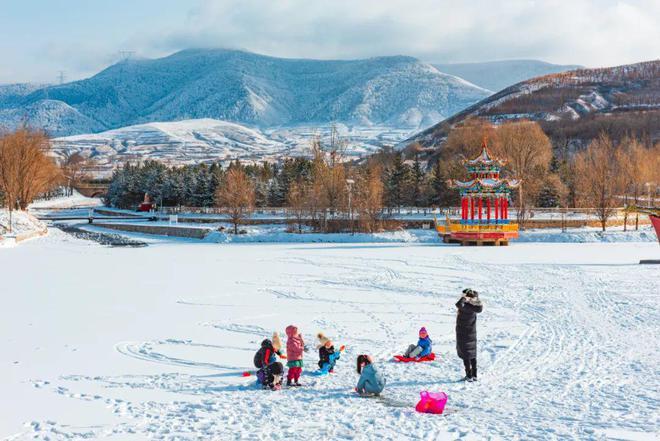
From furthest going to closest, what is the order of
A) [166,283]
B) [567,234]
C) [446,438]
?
1. [567,234]
2. [166,283]
3. [446,438]

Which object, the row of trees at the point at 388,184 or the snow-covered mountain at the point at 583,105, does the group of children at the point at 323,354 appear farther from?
the snow-covered mountain at the point at 583,105

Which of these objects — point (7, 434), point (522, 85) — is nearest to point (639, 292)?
point (7, 434)

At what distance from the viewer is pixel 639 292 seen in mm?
19344

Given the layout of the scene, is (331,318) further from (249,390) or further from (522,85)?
(522,85)

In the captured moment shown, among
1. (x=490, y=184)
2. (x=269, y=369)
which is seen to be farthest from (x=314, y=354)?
(x=490, y=184)

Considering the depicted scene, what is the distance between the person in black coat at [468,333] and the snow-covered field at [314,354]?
0.96 feet

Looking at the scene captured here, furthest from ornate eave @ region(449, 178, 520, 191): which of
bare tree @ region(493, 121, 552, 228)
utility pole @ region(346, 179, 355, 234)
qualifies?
utility pole @ region(346, 179, 355, 234)

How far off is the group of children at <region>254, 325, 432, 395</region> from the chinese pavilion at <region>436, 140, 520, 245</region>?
29.5 m

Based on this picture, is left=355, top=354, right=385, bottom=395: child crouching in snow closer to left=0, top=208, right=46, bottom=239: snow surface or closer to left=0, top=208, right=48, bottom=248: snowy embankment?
left=0, top=208, right=48, bottom=248: snowy embankment

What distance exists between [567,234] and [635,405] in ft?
108

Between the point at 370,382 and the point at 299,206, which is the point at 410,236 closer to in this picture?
the point at 299,206

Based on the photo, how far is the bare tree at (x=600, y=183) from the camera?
43812 millimetres

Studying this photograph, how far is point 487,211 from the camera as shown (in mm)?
40562

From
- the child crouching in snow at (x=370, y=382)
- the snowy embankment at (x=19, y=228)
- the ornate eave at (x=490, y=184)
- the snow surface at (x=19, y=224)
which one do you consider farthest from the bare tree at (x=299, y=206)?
the child crouching in snow at (x=370, y=382)
